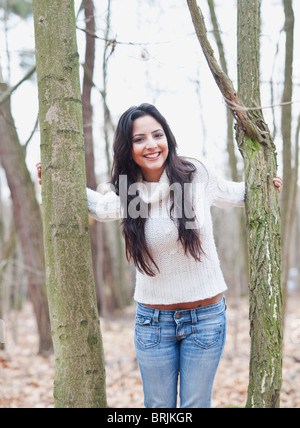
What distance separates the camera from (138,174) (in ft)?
7.69

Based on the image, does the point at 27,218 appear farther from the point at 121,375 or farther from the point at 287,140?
the point at 287,140

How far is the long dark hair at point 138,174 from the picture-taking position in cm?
209

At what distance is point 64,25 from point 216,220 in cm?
439

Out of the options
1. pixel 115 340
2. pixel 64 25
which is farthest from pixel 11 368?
pixel 64 25

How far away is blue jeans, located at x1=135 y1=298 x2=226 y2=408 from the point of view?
2090 mm

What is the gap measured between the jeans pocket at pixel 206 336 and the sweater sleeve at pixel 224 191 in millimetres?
679

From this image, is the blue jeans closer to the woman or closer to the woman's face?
the woman

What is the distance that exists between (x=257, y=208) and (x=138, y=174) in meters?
0.70

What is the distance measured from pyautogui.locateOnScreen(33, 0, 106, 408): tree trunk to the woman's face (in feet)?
1.12

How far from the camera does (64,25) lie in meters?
2.04

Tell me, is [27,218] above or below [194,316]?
above

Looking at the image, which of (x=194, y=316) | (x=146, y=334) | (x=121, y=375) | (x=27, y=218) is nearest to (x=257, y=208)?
(x=194, y=316)

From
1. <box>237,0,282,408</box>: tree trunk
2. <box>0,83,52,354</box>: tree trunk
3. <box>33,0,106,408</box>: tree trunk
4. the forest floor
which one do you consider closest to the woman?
<box>237,0,282,408</box>: tree trunk

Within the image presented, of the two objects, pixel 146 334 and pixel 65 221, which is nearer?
pixel 65 221
